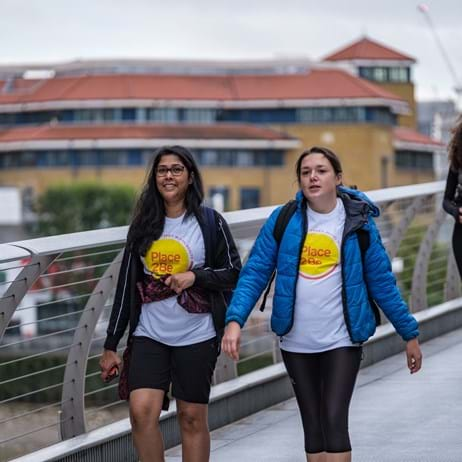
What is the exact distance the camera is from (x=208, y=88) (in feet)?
367

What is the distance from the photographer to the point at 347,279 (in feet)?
17.7

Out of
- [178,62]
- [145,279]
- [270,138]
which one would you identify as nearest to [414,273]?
[145,279]

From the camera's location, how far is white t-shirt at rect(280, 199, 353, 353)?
5.39m

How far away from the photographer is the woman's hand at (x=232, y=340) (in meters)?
5.23

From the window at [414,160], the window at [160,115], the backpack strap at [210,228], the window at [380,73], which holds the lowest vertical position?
the window at [414,160]

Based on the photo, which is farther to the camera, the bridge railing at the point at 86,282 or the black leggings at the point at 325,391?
the bridge railing at the point at 86,282

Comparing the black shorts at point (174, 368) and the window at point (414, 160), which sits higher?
the black shorts at point (174, 368)

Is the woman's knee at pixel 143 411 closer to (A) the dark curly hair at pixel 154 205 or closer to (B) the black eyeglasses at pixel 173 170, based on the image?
(A) the dark curly hair at pixel 154 205

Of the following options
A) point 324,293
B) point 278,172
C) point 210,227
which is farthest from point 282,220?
point 278,172

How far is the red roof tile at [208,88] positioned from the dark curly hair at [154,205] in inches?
4030

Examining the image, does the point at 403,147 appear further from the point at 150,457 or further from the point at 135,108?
the point at 150,457

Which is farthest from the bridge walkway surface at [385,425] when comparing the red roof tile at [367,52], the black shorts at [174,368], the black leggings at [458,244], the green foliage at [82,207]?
the red roof tile at [367,52]

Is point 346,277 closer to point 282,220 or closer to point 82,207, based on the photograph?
point 282,220

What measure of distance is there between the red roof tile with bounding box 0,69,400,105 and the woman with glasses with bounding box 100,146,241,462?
10239 cm
